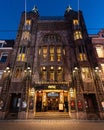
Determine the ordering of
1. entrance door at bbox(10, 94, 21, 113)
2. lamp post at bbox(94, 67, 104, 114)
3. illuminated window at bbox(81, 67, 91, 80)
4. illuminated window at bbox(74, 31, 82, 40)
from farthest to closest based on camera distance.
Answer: illuminated window at bbox(74, 31, 82, 40)
illuminated window at bbox(81, 67, 91, 80)
entrance door at bbox(10, 94, 21, 113)
lamp post at bbox(94, 67, 104, 114)

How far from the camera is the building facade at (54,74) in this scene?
602 inches

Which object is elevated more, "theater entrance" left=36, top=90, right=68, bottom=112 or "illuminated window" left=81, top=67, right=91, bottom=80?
"illuminated window" left=81, top=67, right=91, bottom=80

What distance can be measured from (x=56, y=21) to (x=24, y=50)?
10.5m

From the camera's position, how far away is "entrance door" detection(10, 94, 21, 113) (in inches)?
624

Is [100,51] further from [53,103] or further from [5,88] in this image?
[5,88]

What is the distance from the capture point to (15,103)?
53.9 feet

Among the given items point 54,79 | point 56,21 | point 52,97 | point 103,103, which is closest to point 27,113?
point 52,97

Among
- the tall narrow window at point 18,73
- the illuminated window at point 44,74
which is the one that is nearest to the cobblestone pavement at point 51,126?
the illuminated window at point 44,74

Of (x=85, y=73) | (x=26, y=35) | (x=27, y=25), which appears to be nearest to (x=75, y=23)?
(x=27, y=25)

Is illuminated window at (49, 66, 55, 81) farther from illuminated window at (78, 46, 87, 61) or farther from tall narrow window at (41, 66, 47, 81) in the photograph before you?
illuminated window at (78, 46, 87, 61)

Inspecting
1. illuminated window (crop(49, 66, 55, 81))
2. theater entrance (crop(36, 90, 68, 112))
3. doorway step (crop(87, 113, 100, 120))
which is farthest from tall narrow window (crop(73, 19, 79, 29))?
doorway step (crop(87, 113, 100, 120))

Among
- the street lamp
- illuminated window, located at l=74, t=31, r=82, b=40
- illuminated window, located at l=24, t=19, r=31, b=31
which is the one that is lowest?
the street lamp

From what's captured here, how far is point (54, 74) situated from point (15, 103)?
7845 mm

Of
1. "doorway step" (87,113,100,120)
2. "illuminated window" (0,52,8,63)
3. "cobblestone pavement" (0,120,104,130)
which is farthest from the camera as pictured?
"illuminated window" (0,52,8,63)
